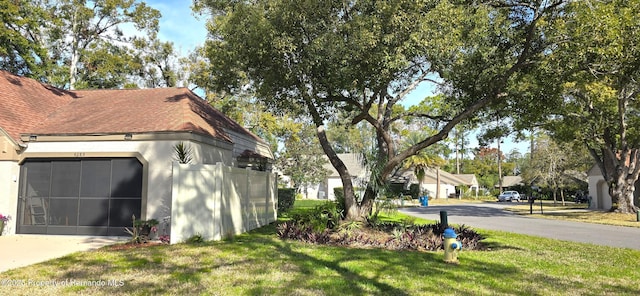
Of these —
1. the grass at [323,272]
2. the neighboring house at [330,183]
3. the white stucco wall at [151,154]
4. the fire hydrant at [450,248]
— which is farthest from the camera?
the neighboring house at [330,183]

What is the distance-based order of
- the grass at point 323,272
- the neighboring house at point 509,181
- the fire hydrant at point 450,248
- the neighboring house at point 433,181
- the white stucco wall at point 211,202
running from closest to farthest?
1. the grass at point 323,272
2. the fire hydrant at point 450,248
3. the white stucco wall at point 211,202
4. the neighboring house at point 433,181
5. the neighboring house at point 509,181

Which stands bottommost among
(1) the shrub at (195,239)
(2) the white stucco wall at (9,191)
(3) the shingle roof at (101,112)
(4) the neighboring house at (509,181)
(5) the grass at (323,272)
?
(5) the grass at (323,272)

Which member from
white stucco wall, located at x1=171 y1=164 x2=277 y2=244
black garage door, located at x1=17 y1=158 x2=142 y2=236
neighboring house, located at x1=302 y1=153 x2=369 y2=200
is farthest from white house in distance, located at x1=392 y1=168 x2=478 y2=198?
black garage door, located at x1=17 y1=158 x2=142 y2=236

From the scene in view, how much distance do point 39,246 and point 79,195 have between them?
8.50 ft

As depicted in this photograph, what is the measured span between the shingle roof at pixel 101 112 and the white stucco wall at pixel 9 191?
966 millimetres

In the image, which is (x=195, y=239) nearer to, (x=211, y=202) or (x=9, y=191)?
(x=211, y=202)

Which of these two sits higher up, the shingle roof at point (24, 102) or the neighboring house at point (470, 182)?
the shingle roof at point (24, 102)

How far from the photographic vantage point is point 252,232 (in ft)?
46.8

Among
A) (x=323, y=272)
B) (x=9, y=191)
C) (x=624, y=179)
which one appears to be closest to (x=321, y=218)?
(x=323, y=272)

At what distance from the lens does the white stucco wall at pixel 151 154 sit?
1268cm

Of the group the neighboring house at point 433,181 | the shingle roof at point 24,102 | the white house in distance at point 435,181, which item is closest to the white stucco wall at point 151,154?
the shingle roof at point 24,102

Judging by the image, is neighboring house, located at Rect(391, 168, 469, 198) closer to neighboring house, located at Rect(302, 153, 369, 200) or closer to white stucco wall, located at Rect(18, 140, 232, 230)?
neighboring house, located at Rect(302, 153, 369, 200)

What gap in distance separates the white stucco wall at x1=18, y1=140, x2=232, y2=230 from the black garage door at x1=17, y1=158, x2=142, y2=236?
0.31 m

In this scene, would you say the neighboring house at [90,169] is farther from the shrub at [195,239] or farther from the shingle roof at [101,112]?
the shrub at [195,239]
